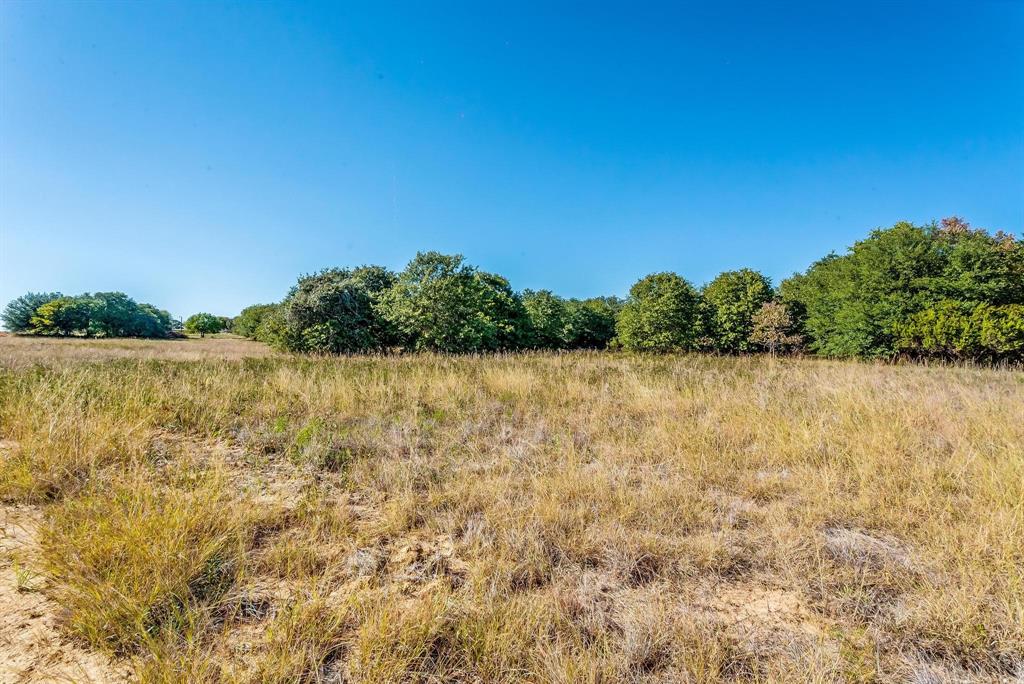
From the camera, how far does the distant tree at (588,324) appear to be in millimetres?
32375

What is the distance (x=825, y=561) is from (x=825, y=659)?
89cm

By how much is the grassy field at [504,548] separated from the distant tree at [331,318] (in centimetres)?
1512

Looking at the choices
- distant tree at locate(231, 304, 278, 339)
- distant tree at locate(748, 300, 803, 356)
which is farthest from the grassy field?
distant tree at locate(231, 304, 278, 339)

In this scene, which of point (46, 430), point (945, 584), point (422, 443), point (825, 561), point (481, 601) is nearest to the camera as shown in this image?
point (481, 601)

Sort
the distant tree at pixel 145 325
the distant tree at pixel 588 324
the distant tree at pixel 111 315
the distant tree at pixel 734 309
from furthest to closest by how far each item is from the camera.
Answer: the distant tree at pixel 145 325 < the distant tree at pixel 111 315 < the distant tree at pixel 588 324 < the distant tree at pixel 734 309

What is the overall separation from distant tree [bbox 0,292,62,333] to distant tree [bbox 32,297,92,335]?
2395mm

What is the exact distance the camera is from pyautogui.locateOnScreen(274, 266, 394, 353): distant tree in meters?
19.3

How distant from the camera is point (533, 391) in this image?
643 centimetres

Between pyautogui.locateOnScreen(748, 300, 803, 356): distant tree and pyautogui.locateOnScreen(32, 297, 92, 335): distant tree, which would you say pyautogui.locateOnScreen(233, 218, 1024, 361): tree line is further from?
pyautogui.locateOnScreen(32, 297, 92, 335): distant tree

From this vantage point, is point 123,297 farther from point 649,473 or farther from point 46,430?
point 649,473

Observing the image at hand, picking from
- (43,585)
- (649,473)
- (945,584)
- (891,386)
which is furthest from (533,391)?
(891,386)

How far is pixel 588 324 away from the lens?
34.5 meters

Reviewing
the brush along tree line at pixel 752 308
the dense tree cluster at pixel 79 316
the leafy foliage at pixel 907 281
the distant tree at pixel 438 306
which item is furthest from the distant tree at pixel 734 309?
the dense tree cluster at pixel 79 316

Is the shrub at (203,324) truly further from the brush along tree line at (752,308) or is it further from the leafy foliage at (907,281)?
the leafy foliage at (907,281)
